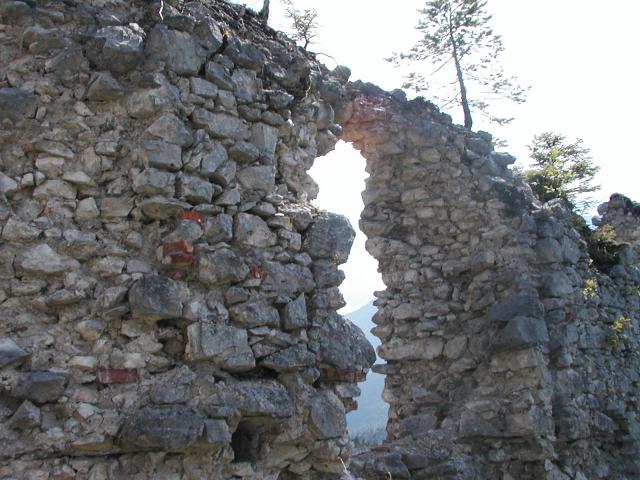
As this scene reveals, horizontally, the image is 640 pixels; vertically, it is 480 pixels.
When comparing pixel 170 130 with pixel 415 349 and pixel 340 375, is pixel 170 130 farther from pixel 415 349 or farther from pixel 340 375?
pixel 415 349

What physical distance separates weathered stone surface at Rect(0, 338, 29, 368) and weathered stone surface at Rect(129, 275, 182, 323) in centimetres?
55

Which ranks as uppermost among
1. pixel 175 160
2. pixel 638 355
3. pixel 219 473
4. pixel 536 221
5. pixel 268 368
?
pixel 536 221

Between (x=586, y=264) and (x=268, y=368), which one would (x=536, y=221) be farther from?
Answer: (x=268, y=368)

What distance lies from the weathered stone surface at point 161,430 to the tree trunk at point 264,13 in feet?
9.14

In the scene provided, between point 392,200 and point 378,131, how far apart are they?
2.43 feet

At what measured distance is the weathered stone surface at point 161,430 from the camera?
3.01 meters

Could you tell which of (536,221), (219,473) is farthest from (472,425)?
(219,473)

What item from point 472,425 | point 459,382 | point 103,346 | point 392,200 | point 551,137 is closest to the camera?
point 103,346

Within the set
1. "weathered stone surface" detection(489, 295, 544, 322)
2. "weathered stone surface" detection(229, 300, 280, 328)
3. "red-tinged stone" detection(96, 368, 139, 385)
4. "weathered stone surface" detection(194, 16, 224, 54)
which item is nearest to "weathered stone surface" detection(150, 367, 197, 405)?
"red-tinged stone" detection(96, 368, 139, 385)

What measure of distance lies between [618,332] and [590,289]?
0.69m

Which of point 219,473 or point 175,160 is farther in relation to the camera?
Answer: point 175,160

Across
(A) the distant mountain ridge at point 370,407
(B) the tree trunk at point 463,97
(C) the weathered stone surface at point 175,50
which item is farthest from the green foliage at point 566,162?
(A) the distant mountain ridge at point 370,407

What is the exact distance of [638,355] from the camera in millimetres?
7438

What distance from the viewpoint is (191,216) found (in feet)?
11.6
